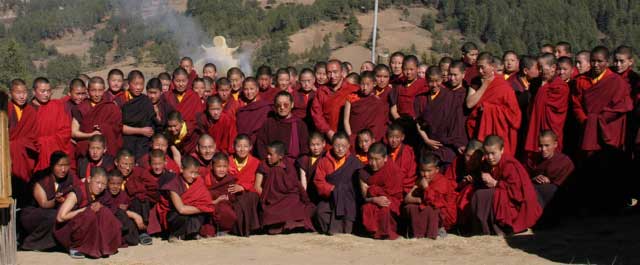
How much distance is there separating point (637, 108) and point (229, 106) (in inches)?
160

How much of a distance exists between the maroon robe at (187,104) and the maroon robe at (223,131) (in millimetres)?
265

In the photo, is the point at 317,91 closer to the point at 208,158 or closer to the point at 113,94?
the point at 208,158

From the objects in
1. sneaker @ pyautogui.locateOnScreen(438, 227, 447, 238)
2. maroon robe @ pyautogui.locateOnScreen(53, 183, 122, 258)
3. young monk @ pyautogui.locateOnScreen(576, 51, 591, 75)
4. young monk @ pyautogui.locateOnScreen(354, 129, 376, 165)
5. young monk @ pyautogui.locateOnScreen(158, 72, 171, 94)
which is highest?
young monk @ pyautogui.locateOnScreen(576, 51, 591, 75)

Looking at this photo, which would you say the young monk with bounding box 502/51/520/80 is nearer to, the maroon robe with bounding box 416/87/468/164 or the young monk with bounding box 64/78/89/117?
the maroon robe with bounding box 416/87/468/164

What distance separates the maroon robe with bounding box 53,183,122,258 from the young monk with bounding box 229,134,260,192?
1.36 meters

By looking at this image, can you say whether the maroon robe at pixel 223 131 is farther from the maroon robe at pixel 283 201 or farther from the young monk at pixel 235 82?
the maroon robe at pixel 283 201

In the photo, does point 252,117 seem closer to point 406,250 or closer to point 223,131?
point 223,131

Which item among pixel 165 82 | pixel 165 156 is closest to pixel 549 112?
pixel 165 156

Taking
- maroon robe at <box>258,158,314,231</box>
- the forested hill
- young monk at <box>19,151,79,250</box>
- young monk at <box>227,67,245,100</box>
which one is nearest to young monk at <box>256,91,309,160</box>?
maroon robe at <box>258,158,314,231</box>

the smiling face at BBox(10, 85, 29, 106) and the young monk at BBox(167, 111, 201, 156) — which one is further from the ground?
the smiling face at BBox(10, 85, 29, 106)

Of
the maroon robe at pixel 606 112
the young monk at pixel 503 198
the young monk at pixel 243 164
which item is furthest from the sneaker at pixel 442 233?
the young monk at pixel 243 164

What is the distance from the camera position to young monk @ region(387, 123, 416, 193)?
803 cm

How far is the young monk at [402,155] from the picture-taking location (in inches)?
316

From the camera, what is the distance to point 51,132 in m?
8.21
